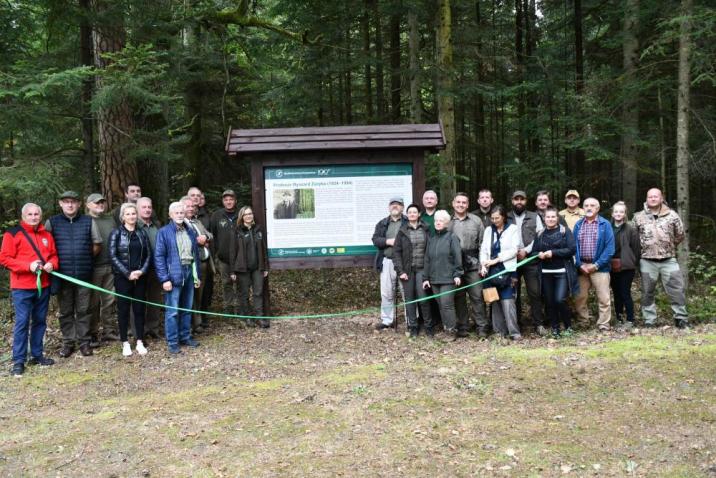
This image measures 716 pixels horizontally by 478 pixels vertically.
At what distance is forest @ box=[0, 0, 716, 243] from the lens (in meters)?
8.88

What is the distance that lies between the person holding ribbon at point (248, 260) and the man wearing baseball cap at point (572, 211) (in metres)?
4.68

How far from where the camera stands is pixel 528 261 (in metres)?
7.64

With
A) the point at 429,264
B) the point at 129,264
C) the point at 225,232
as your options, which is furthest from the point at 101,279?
the point at 429,264

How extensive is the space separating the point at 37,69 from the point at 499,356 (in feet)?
26.8

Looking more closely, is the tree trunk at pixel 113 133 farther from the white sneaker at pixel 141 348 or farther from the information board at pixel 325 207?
the white sneaker at pixel 141 348

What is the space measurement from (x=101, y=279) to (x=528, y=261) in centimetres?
600

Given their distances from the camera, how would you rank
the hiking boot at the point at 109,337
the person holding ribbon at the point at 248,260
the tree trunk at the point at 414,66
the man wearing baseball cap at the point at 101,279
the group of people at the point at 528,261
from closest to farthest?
the group of people at the point at 528,261
the man wearing baseball cap at the point at 101,279
the hiking boot at the point at 109,337
the person holding ribbon at the point at 248,260
the tree trunk at the point at 414,66

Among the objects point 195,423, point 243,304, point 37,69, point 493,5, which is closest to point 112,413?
point 195,423

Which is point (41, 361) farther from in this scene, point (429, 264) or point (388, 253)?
point (429, 264)

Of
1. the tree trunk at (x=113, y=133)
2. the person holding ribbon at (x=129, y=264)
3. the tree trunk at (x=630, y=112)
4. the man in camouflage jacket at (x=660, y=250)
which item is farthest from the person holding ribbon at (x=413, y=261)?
the tree trunk at (x=630, y=112)

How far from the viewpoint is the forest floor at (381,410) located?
4.13 metres

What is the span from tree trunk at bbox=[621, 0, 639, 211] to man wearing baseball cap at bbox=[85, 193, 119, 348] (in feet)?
33.3

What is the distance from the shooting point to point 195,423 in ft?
16.4

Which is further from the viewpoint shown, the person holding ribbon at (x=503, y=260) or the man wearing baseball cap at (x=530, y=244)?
the man wearing baseball cap at (x=530, y=244)
